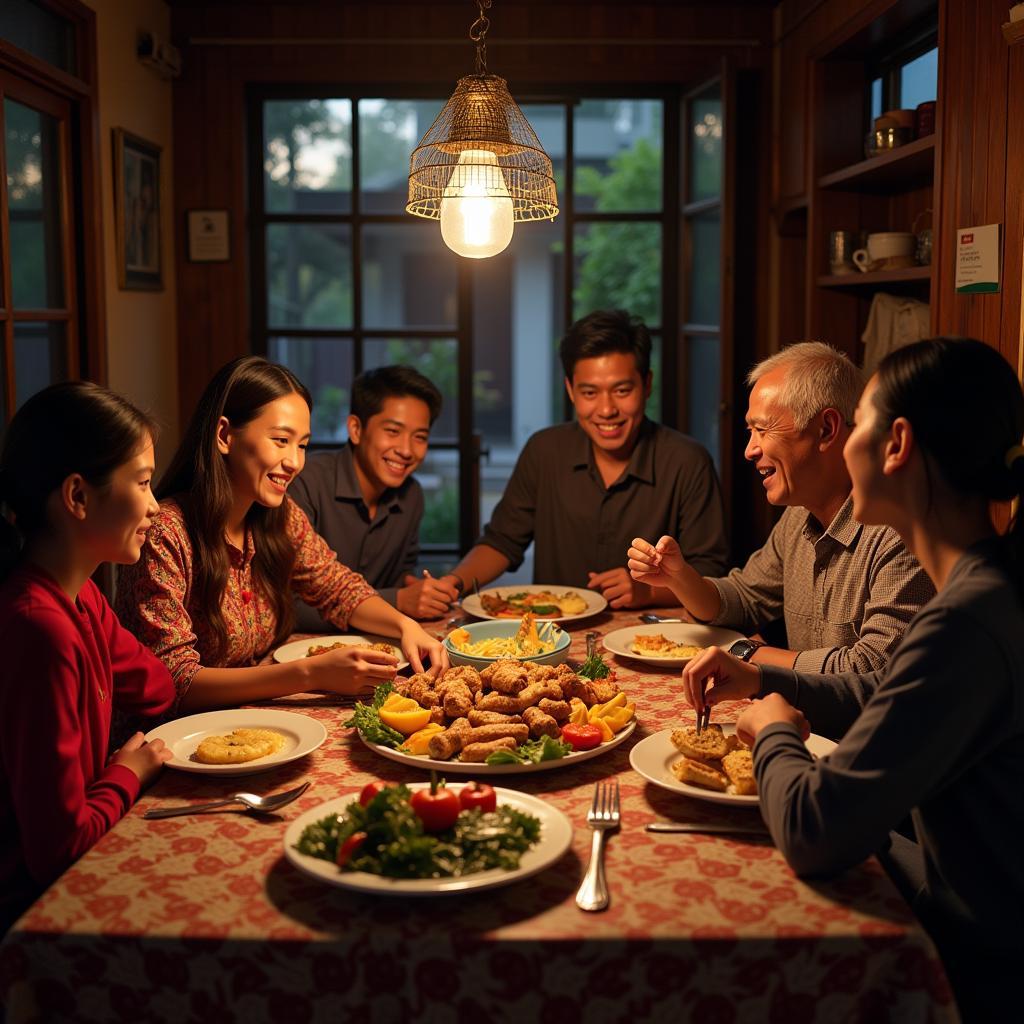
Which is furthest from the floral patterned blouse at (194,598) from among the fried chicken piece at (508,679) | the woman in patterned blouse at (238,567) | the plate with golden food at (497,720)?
the fried chicken piece at (508,679)

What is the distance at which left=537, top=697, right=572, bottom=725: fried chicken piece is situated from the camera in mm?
1692

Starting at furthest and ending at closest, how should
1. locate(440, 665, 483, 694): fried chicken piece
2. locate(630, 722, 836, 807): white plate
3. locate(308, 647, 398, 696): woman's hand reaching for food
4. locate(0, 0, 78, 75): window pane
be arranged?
locate(0, 0, 78, 75): window pane, locate(308, 647, 398, 696): woman's hand reaching for food, locate(440, 665, 483, 694): fried chicken piece, locate(630, 722, 836, 807): white plate

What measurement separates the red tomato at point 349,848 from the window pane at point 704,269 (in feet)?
9.94

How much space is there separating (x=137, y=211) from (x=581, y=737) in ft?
9.94

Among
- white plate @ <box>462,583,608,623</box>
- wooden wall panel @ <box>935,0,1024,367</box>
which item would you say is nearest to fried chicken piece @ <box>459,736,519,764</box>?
white plate @ <box>462,583,608,623</box>

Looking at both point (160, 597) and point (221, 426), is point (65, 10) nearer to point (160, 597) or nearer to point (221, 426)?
point (221, 426)

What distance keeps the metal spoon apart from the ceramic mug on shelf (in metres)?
2.44

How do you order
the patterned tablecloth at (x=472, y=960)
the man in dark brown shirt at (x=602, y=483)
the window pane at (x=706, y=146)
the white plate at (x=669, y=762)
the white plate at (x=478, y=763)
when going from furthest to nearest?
the window pane at (x=706, y=146)
the man in dark brown shirt at (x=602, y=483)
the white plate at (x=478, y=763)
the white plate at (x=669, y=762)
the patterned tablecloth at (x=472, y=960)

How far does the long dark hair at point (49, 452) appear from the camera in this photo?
5.11 ft

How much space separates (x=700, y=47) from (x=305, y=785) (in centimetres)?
352

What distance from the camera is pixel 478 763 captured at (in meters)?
1.59

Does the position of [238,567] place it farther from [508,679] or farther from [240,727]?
[508,679]

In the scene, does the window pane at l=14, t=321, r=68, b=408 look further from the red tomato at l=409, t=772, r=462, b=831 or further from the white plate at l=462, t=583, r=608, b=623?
the red tomato at l=409, t=772, r=462, b=831

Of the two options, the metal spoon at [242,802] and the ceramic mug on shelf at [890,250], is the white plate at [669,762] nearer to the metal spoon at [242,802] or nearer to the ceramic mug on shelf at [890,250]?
the metal spoon at [242,802]
